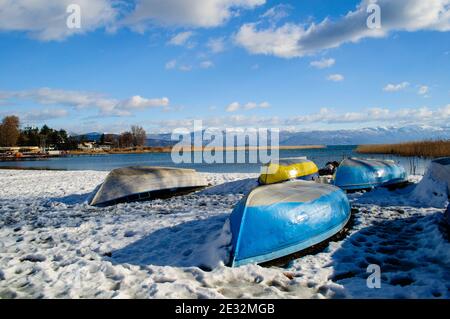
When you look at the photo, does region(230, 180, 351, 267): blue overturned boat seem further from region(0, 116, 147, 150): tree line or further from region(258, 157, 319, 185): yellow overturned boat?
region(0, 116, 147, 150): tree line

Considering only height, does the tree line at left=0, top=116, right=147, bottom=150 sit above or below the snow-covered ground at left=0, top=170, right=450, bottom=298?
above

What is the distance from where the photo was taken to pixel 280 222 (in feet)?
18.6

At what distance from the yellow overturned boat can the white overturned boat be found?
311cm

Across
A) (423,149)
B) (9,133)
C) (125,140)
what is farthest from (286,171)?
(125,140)

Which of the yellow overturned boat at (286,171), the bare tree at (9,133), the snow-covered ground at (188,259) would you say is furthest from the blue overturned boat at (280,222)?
the bare tree at (9,133)

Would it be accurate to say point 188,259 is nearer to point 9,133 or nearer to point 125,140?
point 9,133

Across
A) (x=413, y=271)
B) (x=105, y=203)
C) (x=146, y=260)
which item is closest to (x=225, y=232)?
(x=146, y=260)

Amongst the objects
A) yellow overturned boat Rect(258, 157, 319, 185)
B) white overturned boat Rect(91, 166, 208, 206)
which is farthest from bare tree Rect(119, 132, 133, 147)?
yellow overturned boat Rect(258, 157, 319, 185)

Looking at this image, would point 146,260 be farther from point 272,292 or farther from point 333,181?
point 333,181

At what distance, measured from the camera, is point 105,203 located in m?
10.8

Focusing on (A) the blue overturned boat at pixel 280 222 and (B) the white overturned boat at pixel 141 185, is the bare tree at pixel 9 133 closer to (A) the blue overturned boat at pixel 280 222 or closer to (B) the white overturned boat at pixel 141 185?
(B) the white overturned boat at pixel 141 185

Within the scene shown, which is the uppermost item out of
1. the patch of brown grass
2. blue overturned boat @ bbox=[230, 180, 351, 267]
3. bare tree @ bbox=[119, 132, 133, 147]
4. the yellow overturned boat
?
bare tree @ bbox=[119, 132, 133, 147]

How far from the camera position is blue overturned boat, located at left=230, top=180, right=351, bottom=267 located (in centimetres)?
524

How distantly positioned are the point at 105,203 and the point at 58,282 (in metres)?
6.64
